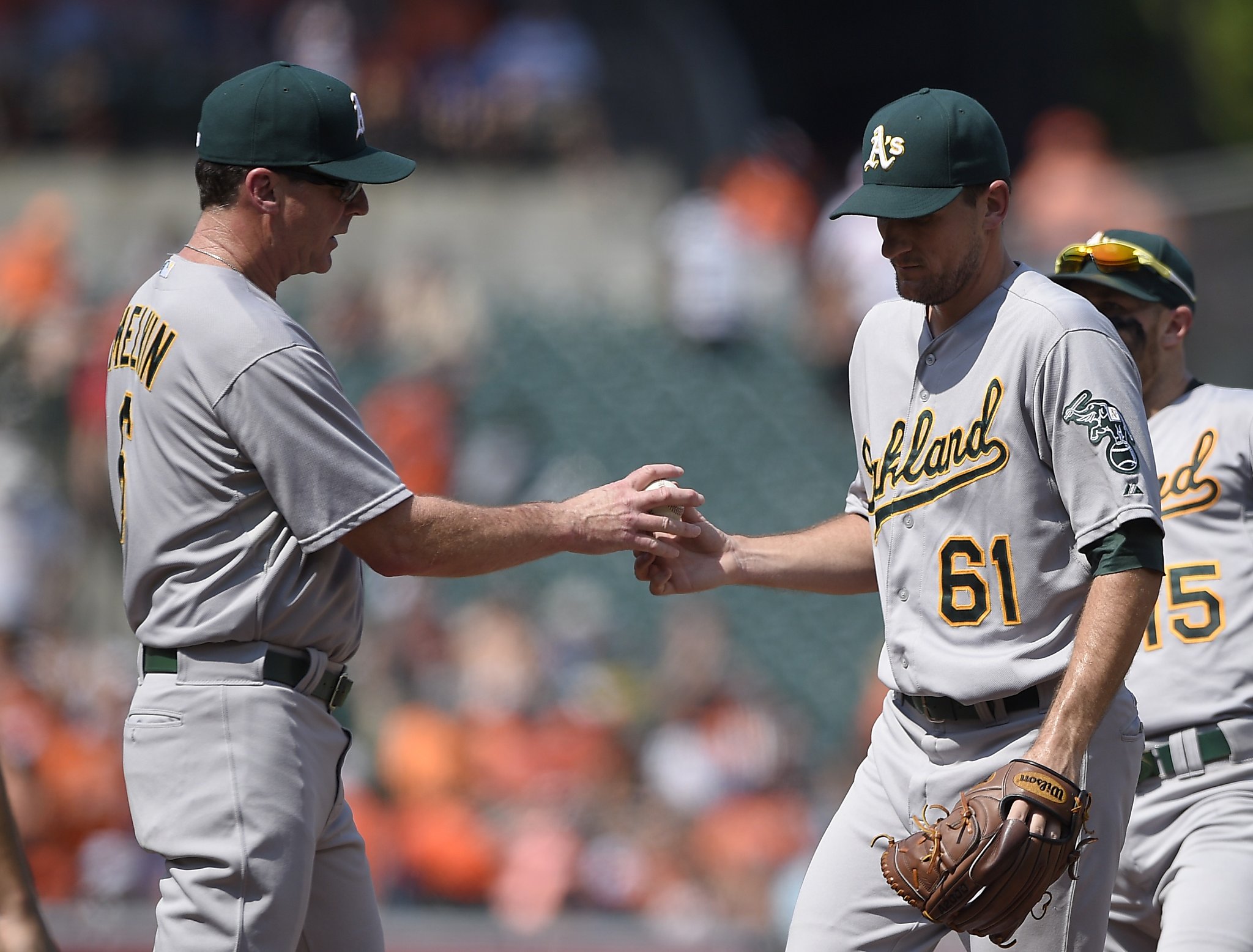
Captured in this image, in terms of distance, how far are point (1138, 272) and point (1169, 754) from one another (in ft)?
4.10

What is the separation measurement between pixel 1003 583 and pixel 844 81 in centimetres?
1217

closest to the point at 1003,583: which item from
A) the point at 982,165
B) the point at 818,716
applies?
the point at 982,165

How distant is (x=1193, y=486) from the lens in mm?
4000

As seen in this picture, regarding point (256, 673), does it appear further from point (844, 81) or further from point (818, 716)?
point (844, 81)

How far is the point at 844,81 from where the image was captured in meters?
→ 14.6

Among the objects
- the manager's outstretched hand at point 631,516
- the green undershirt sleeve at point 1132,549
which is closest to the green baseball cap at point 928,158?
the green undershirt sleeve at point 1132,549

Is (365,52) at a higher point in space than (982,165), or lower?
higher

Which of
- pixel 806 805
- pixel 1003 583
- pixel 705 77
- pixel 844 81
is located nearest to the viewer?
pixel 1003 583

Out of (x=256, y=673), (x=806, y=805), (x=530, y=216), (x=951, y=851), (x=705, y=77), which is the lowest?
(x=806, y=805)

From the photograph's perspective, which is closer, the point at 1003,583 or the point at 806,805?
the point at 1003,583

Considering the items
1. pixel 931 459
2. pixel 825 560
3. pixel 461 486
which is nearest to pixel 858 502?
pixel 825 560

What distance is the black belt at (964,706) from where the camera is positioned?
317 centimetres

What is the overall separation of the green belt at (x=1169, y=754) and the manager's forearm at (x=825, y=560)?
0.83m

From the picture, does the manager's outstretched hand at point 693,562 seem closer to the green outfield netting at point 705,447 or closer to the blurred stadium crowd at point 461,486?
the blurred stadium crowd at point 461,486
